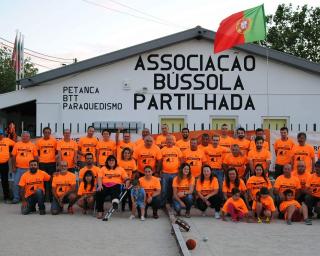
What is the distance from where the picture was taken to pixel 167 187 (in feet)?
40.2

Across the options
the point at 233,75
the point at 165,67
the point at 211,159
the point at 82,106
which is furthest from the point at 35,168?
the point at 233,75

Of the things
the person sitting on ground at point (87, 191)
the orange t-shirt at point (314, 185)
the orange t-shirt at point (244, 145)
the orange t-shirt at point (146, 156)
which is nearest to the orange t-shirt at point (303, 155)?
the orange t-shirt at point (314, 185)

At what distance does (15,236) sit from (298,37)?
3212 centimetres

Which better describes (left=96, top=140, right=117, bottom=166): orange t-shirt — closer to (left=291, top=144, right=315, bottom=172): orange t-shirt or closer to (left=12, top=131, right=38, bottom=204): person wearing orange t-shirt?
(left=12, top=131, right=38, bottom=204): person wearing orange t-shirt

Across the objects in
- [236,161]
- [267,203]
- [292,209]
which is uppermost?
[236,161]

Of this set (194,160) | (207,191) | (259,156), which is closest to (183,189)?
(207,191)

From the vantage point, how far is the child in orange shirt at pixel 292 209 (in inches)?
428

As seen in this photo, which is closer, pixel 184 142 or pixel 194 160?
pixel 194 160

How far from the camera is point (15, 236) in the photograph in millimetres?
9039

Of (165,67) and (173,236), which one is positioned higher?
(165,67)

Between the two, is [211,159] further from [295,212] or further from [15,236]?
[15,236]

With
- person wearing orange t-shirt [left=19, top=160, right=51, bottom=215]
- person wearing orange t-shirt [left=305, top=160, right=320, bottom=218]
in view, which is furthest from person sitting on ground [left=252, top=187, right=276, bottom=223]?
person wearing orange t-shirt [left=19, top=160, right=51, bottom=215]

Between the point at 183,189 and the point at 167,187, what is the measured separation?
0.57 m

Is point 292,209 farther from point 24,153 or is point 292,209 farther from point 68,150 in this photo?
point 24,153
